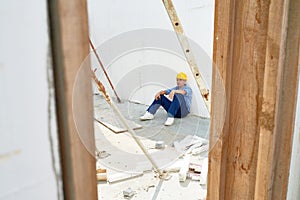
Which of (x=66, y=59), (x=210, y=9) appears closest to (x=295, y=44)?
(x=66, y=59)

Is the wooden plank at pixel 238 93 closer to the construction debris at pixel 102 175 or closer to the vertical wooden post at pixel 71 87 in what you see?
the vertical wooden post at pixel 71 87

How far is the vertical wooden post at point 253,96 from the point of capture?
0.80m

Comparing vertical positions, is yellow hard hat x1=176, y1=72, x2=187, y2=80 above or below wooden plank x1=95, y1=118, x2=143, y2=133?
above

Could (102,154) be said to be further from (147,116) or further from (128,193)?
(147,116)

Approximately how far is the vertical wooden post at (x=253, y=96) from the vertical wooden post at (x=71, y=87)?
1.89 feet

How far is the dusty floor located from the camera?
2.14 meters

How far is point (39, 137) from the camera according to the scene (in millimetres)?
337

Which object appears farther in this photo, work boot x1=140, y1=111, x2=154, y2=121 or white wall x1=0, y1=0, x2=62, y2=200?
work boot x1=140, y1=111, x2=154, y2=121

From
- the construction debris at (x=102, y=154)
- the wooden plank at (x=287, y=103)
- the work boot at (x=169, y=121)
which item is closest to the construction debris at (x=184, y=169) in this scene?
the construction debris at (x=102, y=154)

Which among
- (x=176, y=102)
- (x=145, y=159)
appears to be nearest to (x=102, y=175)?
(x=145, y=159)

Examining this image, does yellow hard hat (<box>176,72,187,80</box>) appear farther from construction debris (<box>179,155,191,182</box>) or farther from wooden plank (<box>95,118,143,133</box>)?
construction debris (<box>179,155,191,182</box>)

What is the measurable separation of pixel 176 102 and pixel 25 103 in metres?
3.55

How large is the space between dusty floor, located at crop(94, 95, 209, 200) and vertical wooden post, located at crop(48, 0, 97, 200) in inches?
70.3

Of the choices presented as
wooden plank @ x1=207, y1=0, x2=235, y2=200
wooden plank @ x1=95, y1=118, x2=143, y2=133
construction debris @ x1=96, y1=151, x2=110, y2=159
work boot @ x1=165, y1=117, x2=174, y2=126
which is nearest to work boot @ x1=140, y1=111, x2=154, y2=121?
wooden plank @ x1=95, y1=118, x2=143, y2=133
